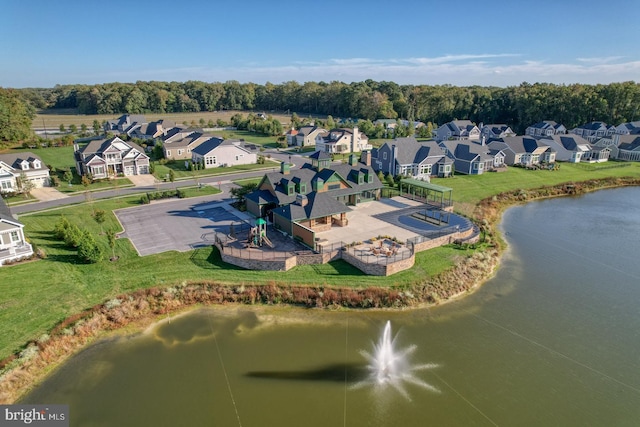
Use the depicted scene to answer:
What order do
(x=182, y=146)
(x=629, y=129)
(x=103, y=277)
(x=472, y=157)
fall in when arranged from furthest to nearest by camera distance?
(x=629, y=129), (x=182, y=146), (x=472, y=157), (x=103, y=277)

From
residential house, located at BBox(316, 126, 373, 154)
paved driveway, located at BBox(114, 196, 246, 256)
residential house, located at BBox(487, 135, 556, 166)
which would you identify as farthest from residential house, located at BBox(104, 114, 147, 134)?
residential house, located at BBox(487, 135, 556, 166)

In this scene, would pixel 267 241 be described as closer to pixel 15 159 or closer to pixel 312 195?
pixel 312 195

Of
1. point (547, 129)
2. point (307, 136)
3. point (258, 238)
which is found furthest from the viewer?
point (547, 129)

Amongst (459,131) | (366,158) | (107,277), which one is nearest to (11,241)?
(107,277)

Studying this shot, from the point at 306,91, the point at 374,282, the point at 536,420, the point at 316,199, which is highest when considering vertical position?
the point at 306,91

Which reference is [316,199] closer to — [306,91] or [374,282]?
[374,282]

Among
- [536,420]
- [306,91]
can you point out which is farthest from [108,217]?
[306,91]

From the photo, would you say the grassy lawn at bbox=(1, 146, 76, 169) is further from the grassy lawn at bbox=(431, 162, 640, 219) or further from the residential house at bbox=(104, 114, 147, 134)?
the grassy lawn at bbox=(431, 162, 640, 219)
